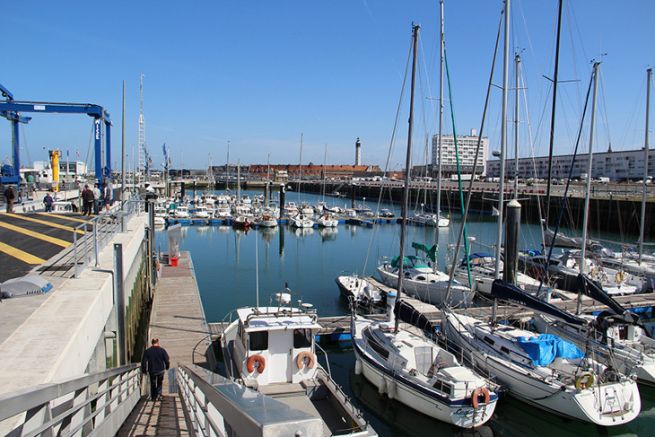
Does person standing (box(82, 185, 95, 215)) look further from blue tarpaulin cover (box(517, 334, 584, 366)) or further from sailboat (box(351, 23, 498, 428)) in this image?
blue tarpaulin cover (box(517, 334, 584, 366))

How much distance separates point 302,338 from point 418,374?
142 inches

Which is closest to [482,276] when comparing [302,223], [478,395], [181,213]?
[478,395]

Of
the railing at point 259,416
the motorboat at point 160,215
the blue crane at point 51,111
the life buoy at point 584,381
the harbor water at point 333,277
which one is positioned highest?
the blue crane at point 51,111

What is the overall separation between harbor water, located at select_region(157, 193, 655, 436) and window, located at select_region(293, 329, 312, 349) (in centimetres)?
332

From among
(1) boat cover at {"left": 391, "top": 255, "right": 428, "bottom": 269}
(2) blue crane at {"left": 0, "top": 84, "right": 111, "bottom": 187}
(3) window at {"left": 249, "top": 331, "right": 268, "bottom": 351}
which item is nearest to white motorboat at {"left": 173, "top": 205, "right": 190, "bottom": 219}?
(2) blue crane at {"left": 0, "top": 84, "right": 111, "bottom": 187}

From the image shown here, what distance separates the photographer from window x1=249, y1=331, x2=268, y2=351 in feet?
42.5

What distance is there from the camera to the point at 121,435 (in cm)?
652

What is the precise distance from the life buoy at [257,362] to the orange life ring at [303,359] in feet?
2.88

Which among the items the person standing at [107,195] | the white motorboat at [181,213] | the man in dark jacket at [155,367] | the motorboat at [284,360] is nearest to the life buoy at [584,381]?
the motorboat at [284,360]

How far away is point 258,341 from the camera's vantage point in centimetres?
1298

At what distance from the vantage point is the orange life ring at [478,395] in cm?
1288

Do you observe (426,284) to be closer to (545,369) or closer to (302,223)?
(545,369)

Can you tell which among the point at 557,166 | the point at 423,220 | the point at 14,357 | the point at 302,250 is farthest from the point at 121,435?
the point at 557,166

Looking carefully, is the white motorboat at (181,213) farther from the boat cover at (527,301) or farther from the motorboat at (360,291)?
the boat cover at (527,301)
